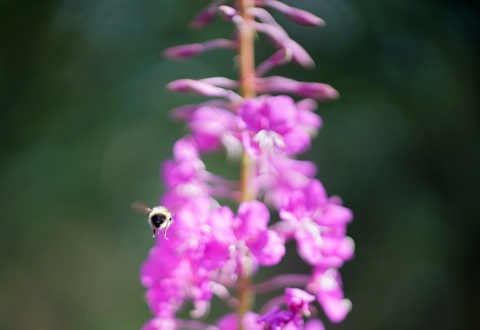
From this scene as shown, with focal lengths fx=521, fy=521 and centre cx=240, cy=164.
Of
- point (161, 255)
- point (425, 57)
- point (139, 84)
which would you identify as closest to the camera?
point (161, 255)

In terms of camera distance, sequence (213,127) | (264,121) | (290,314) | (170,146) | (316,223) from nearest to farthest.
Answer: (290,314)
(264,121)
(316,223)
(213,127)
(170,146)

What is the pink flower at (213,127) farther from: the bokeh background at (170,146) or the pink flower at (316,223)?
the bokeh background at (170,146)

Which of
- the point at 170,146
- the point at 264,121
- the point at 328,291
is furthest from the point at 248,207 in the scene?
the point at 170,146

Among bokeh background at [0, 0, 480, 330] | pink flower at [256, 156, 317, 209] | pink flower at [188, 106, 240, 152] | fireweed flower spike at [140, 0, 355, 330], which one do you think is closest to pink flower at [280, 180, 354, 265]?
fireweed flower spike at [140, 0, 355, 330]

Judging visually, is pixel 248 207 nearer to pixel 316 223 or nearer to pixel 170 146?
pixel 316 223

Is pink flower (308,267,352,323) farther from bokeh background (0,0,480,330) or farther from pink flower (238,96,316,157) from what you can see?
bokeh background (0,0,480,330)

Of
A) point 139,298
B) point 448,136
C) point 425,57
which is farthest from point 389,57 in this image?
point 139,298

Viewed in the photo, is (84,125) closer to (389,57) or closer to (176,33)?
(176,33)
